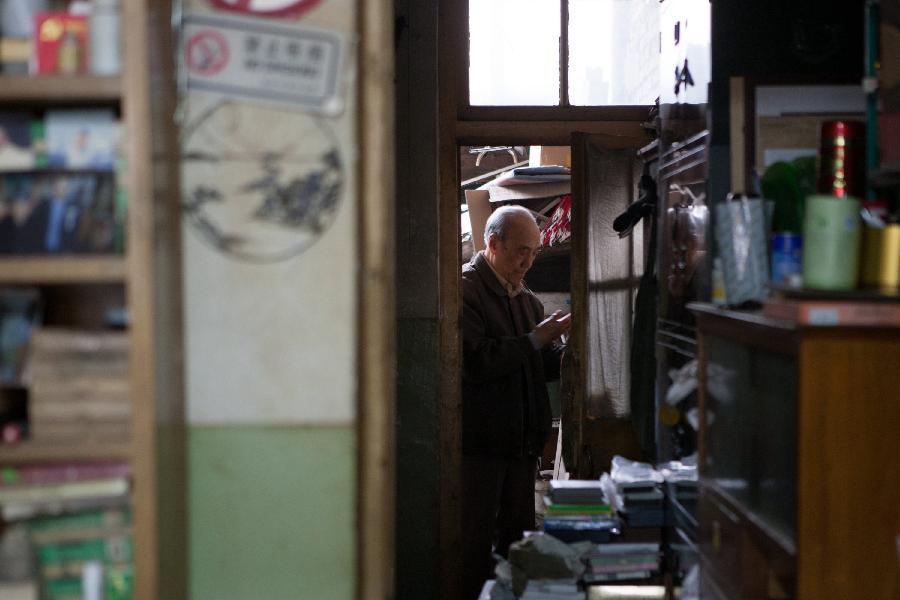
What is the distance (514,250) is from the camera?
5.03 meters

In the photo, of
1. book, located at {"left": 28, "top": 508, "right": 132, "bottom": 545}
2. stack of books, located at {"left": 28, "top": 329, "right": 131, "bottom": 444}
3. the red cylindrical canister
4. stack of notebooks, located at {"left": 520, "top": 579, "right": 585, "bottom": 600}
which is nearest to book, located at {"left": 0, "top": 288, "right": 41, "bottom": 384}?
stack of books, located at {"left": 28, "top": 329, "right": 131, "bottom": 444}

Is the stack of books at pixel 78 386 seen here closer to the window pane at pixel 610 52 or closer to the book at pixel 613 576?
the book at pixel 613 576

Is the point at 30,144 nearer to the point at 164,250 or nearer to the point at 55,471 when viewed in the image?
the point at 164,250

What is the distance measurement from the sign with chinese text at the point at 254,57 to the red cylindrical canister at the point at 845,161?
116 cm

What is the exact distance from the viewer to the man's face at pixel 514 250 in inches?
198

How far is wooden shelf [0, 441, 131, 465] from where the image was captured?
1.71m

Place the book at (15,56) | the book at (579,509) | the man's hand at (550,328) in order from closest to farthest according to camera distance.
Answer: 1. the book at (15,56)
2. the book at (579,509)
3. the man's hand at (550,328)

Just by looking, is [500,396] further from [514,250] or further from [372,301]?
[372,301]

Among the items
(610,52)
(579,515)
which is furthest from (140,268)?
(610,52)

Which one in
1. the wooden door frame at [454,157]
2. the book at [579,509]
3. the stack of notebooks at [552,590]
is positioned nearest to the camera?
the stack of notebooks at [552,590]

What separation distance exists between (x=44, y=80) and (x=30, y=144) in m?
0.13

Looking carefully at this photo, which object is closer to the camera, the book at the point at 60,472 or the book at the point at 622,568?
the book at the point at 60,472

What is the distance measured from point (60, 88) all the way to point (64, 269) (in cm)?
33

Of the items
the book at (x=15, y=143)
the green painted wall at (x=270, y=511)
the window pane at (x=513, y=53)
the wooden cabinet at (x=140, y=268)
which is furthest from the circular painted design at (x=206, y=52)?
the window pane at (x=513, y=53)
